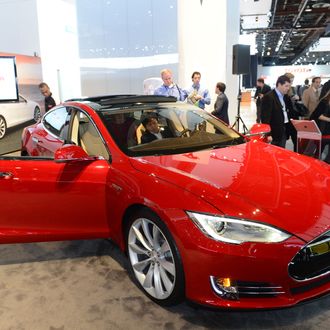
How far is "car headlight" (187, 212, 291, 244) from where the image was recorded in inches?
A: 76.0

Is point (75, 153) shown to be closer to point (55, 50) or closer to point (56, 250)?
point (56, 250)

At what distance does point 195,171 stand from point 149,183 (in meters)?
0.30

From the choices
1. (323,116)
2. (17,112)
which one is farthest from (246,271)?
(17,112)

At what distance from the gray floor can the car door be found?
0.97ft

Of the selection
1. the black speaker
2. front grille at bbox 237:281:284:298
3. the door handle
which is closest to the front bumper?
front grille at bbox 237:281:284:298

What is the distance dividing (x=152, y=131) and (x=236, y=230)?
4.17 feet

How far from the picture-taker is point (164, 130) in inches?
119

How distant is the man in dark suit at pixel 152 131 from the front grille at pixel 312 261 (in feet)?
4.54

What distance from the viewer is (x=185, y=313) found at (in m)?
2.33

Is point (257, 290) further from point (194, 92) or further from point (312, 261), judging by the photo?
point (194, 92)

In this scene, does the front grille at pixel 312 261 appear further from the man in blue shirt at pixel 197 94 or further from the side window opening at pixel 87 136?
the man in blue shirt at pixel 197 94

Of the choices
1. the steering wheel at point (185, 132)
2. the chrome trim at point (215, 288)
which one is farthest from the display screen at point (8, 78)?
the chrome trim at point (215, 288)

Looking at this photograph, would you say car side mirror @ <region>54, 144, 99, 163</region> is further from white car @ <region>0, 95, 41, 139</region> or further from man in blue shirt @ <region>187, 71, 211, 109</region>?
white car @ <region>0, 95, 41, 139</region>

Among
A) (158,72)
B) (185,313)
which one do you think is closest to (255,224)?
(185,313)
